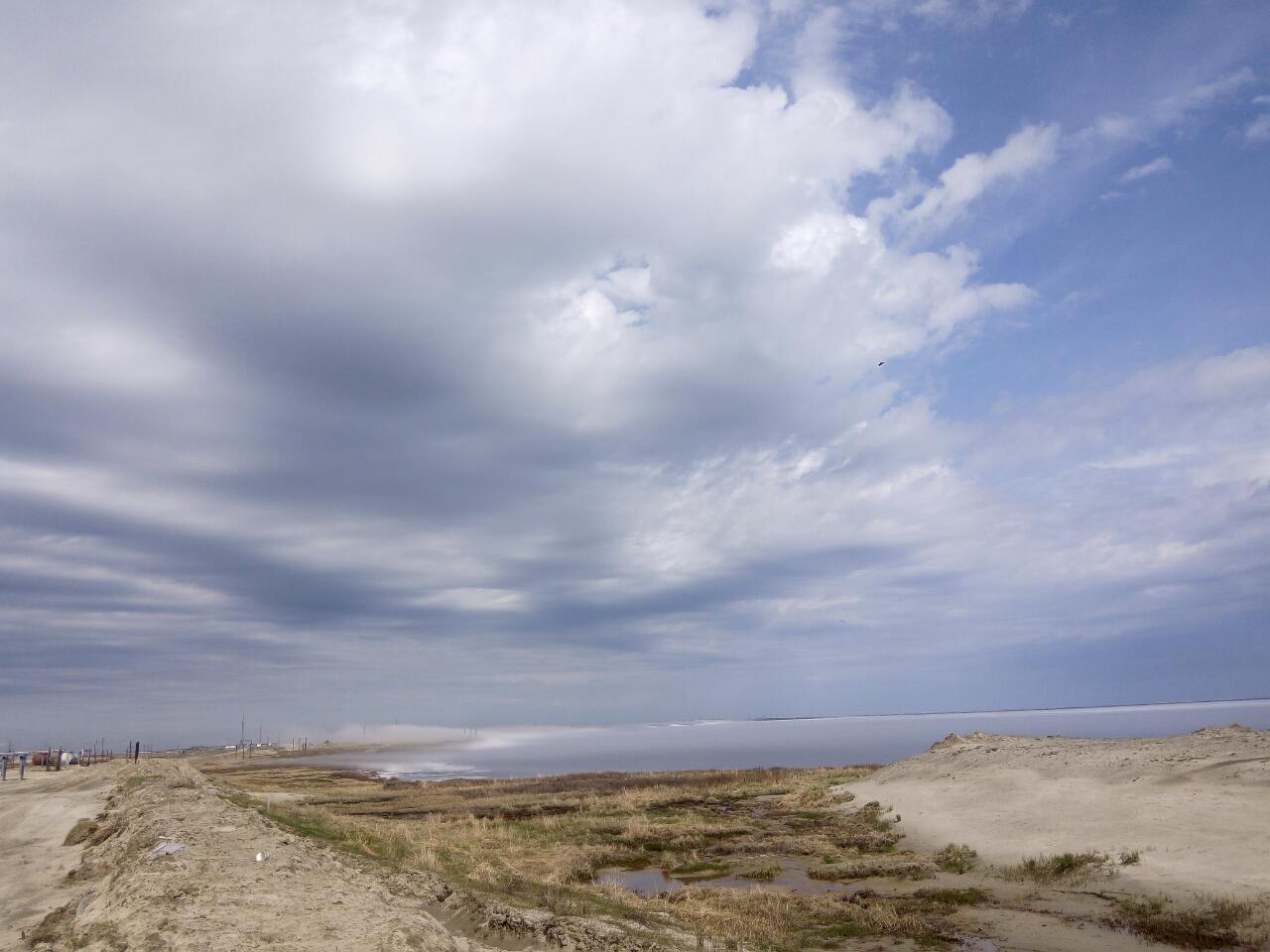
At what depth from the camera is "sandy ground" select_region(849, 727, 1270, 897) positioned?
69.7 ft

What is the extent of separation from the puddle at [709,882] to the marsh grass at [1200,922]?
8219 millimetres

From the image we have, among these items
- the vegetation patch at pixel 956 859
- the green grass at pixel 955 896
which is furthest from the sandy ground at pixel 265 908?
the vegetation patch at pixel 956 859

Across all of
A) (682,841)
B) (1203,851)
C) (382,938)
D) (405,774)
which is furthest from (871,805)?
(405,774)

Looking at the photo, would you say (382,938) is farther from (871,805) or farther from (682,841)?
(871,805)

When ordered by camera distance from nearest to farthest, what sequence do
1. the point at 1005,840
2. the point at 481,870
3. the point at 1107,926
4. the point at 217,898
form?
the point at 217,898 → the point at 1107,926 → the point at 481,870 → the point at 1005,840

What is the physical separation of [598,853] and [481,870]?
28.3 ft

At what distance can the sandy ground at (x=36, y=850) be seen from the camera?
17.0m

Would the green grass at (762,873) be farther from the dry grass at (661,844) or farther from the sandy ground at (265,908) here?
the sandy ground at (265,908)

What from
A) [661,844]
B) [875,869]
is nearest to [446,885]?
[875,869]

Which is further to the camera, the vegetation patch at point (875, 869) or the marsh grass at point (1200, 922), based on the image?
the vegetation patch at point (875, 869)

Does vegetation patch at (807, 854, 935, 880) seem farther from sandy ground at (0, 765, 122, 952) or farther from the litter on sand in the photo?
sandy ground at (0, 765, 122, 952)

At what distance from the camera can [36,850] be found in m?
23.5

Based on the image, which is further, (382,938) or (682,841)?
(682,841)

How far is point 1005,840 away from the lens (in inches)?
1093
